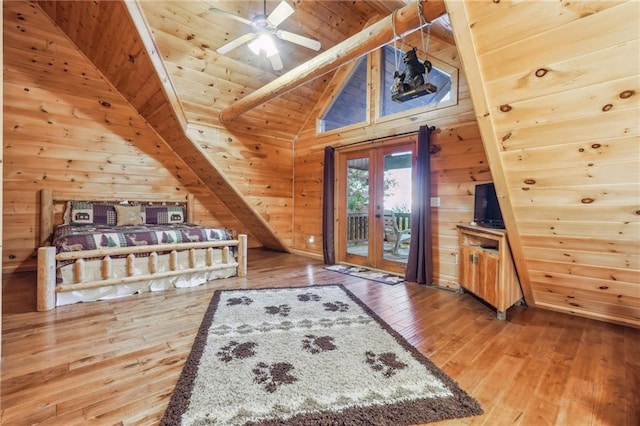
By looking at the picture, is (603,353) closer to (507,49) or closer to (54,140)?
(507,49)

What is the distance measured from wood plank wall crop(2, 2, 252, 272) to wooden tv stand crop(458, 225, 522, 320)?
16.1 ft

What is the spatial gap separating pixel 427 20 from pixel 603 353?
2.57 meters

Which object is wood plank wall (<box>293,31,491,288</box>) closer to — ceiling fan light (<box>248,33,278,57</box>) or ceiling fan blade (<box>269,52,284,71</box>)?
ceiling fan blade (<box>269,52,284,71</box>)

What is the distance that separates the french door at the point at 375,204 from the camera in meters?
4.07

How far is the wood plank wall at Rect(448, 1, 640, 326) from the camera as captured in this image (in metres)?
1.43

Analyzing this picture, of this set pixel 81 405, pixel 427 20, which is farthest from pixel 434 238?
pixel 81 405

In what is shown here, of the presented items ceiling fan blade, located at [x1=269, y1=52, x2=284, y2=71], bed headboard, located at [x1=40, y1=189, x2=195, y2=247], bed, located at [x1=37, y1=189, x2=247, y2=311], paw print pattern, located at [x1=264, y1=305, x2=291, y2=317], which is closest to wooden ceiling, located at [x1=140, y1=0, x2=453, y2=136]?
ceiling fan blade, located at [x1=269, y1=52, x2=284, y2=71]

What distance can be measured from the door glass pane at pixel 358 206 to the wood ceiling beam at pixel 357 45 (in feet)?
5.49

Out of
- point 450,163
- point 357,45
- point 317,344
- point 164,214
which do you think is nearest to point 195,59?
point 357,45

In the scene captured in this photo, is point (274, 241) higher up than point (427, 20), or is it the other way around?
point (427, 20)

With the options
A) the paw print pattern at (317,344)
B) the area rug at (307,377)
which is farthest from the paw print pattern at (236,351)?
the paw print pattern at (317,344)

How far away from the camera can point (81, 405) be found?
144 centimetres

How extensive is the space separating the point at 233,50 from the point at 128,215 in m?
2.85

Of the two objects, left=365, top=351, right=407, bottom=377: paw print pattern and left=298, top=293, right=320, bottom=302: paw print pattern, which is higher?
left=298, top=293, right=320, bottom=302: paw print pattern
